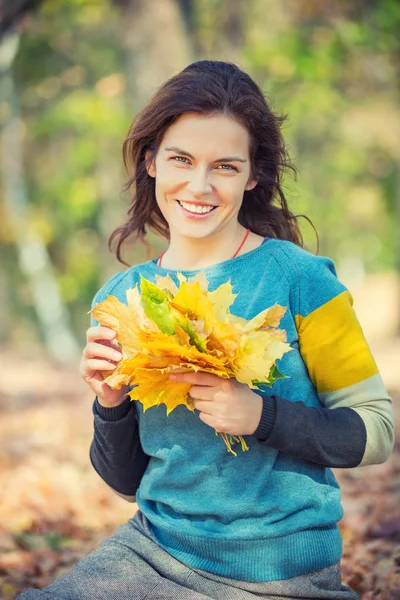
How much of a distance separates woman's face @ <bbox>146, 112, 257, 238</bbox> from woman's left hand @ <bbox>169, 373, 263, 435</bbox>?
64 centimetres

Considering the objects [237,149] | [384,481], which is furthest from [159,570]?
[384,481]

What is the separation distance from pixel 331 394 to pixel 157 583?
789 millimetres

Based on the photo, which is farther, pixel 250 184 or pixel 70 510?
pixel 70 510

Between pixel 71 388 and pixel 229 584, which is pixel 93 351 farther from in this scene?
pixel 71 388

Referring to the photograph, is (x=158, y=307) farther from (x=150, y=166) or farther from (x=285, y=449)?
(x=150, y=166)

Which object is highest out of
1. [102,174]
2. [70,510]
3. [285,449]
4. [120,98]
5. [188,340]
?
[120,98]

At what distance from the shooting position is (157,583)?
2.36 metres

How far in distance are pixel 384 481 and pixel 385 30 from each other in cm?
819

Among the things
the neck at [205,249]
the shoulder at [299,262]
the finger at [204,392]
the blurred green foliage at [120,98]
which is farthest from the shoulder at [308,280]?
the blurred green foliage at [120,98]

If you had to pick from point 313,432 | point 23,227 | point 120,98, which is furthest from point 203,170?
point 23,227

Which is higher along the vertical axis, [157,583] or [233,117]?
[233,117]

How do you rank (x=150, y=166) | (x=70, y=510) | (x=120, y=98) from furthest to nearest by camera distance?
(x=120, y=98) → (x=70, y=510) → (x=150, y=166)

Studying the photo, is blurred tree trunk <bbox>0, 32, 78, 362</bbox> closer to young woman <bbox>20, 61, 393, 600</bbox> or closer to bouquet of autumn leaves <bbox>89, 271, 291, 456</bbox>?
young woman <bbox>20, 61, 393, 600</bbox>

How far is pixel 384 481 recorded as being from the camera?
5375mm
